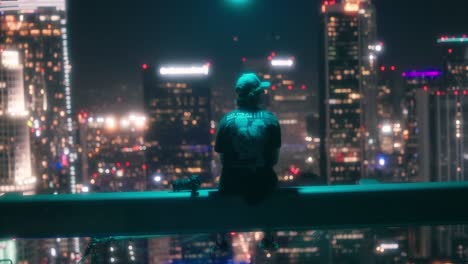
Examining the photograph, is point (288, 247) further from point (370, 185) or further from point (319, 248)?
point (370, 185)

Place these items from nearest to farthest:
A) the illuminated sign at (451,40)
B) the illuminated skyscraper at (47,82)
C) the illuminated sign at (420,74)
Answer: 1. the illuminated sign at (451,40)
2. the illuminated skyscraper at (47,82)
3. the illuminated sign at (420,74)

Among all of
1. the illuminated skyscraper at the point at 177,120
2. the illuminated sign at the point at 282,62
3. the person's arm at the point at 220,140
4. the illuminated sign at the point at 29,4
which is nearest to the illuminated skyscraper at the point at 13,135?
the illuminated sign at the point at 29,4

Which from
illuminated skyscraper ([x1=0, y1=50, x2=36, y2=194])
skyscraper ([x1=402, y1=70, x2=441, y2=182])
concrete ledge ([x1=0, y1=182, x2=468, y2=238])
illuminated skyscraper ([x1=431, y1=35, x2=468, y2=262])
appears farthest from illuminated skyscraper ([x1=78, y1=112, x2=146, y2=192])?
concrete ledge ([x1=0, y1=182, x2=468, y2=238])

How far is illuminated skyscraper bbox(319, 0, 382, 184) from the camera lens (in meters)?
42.2

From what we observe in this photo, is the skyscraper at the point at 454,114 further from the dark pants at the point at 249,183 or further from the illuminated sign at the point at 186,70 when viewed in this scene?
the dark pants at the point at 249,183

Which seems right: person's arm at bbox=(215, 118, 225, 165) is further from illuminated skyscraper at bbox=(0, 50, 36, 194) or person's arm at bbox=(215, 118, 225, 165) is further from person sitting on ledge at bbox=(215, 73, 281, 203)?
illuminated skyscraper at bbox=(0, 50, 36, 194)

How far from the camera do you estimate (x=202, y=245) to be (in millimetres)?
2963

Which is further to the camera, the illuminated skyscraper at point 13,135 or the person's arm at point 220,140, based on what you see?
the illuminated skyscraper at point 13,135

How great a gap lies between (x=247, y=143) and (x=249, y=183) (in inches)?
7.5

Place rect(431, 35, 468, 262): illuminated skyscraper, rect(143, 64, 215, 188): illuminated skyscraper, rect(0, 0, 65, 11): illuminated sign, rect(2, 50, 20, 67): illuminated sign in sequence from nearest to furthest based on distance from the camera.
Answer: rect(431, 35, 468, 262): illuminated skyscraper
rect(2, 50, 20, 67): illuminated sign
rect(0, 0, 65, 11): illuminated sign
rect(143, 64, 215, 188): illuminated skyscraper

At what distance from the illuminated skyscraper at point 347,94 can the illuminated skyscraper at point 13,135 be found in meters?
20.0

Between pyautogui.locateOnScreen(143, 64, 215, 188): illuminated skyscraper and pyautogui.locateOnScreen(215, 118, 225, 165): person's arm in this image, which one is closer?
pyautogui.locateOnScreen(215, 118, 225, 165): person's arm

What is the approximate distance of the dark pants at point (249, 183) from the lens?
2654 mm

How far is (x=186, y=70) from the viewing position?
4356 centimetres
